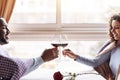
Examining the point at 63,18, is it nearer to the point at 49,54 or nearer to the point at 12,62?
the point at 49,54

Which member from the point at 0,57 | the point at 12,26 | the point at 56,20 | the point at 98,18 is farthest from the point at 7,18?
the point at 98,18

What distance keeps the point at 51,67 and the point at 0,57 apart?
880mm

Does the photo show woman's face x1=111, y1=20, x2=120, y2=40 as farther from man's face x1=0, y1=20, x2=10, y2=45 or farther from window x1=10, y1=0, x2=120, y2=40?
man's face x1=0, y1=20, x2=10, y2=45

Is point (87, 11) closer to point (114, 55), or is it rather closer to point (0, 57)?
point (114, 55)

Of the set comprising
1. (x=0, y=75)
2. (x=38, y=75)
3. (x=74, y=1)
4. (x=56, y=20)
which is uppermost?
(x=74, y=1)

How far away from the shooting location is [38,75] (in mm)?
2904

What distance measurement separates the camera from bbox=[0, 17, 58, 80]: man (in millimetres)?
2176

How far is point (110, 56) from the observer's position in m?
2.46

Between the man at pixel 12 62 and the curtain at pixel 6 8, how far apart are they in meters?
0.52

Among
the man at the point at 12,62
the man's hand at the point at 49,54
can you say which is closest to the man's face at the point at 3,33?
the man at the point at 12,62

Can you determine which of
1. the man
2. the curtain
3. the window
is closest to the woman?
the man

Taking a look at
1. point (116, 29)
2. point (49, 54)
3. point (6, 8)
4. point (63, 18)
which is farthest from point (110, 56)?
point (6, 8)

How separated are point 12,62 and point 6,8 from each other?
786mm

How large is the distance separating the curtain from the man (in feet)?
1.70
